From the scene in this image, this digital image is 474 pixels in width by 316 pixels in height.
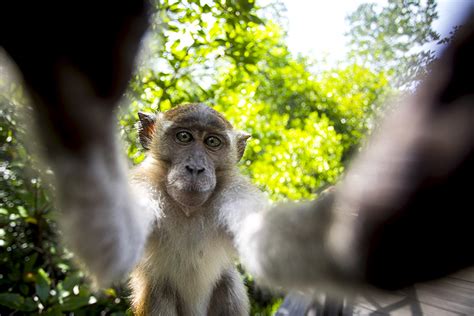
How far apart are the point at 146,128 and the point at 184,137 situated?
25cm

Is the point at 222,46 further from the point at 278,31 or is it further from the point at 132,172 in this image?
the point at 278,31

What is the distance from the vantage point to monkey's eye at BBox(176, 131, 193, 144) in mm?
2215

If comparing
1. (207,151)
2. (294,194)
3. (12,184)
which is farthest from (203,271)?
(294,194)

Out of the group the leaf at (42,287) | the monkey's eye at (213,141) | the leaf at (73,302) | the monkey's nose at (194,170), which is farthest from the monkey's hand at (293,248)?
the leaf at (42,287)

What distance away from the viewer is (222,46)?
2.96 meters

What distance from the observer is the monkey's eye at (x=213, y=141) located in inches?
89.3

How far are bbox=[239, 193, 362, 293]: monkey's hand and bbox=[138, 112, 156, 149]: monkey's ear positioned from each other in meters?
0.83

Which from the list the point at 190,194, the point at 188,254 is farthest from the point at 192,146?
the point at 188,254

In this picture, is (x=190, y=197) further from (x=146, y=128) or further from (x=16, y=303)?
(x=16, y=303)

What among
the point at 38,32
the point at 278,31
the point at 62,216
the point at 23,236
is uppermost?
the point at 278,31

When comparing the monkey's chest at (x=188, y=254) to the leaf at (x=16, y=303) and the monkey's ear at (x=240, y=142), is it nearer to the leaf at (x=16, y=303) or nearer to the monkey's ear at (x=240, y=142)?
the monkey's ear at (x=240, y=142)

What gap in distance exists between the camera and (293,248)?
4.58 feet

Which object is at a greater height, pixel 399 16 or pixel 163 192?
pixel 399 16

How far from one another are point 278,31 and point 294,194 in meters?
1.88
